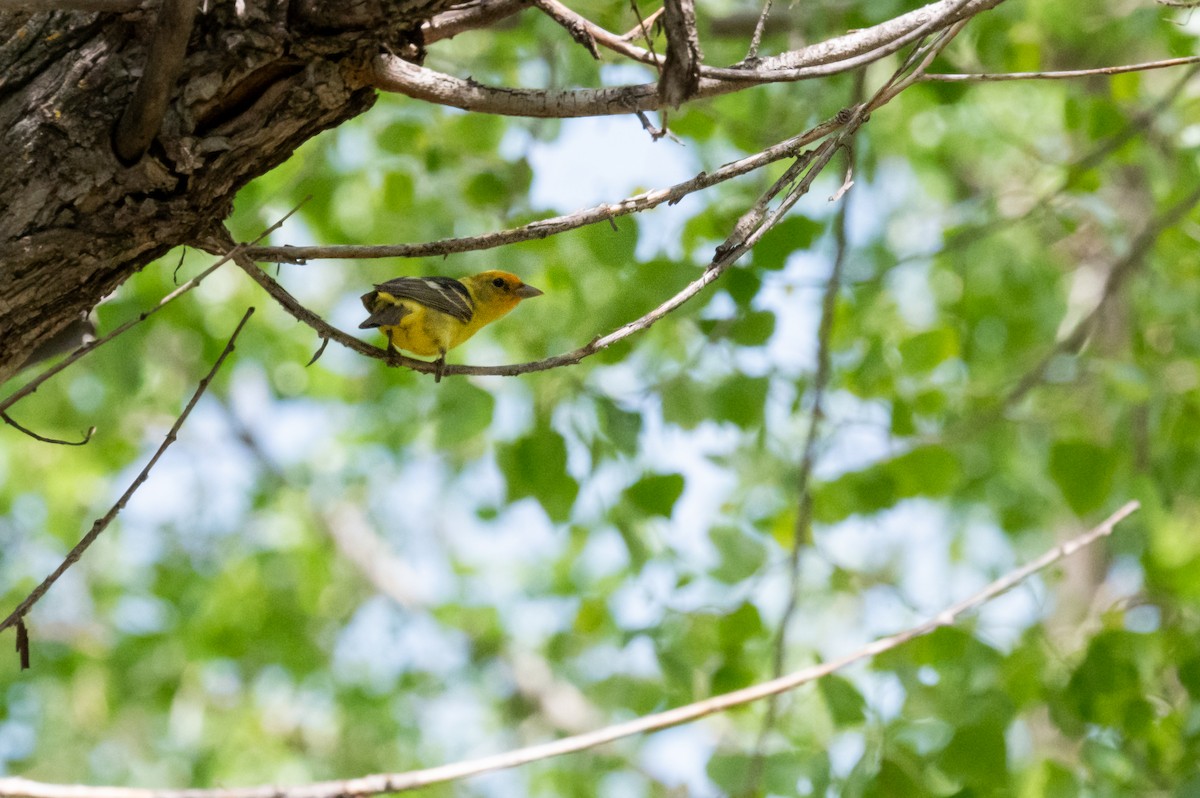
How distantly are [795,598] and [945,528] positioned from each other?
4012mm

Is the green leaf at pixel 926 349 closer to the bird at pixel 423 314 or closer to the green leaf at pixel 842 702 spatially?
the green leaf at pixel 842 702

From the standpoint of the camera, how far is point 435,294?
3.29 meters

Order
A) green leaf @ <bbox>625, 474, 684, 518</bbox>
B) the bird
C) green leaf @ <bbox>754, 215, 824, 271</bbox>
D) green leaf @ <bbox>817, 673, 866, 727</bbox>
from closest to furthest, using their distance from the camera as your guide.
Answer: the bird
green leaf @ <bbox>817, 673, 866, 727</bbox>
green leaf @ <bbox>754, 215, 824, 271</bbox>
green leaf @ <bbox>625, 474, 684, 518</bbox>

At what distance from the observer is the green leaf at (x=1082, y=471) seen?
4.09 metres

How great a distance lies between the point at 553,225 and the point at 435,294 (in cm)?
156

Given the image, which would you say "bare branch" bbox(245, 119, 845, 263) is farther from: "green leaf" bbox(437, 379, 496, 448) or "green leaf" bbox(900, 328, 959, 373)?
"green leaf" bbox(900, 328, 959, 373)

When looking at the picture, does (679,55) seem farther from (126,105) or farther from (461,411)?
(461,411)

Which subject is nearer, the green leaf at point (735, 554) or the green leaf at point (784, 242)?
the green leaf at point (784, 242)

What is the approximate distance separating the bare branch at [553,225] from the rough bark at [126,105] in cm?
20

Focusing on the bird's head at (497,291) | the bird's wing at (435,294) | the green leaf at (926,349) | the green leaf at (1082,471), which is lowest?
the green leaf at (1082,471)

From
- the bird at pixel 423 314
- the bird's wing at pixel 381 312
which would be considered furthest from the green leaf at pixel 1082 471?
the bird's wing at pixel 381 312

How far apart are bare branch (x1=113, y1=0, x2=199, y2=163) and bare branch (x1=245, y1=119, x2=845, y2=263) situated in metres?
0.31

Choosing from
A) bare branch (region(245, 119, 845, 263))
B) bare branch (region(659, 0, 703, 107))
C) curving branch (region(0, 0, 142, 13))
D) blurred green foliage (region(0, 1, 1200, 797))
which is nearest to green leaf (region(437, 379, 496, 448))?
blurred green foliage (region(0, 1, 1200, 797))

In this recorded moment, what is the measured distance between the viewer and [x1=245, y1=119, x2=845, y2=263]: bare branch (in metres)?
1.77
